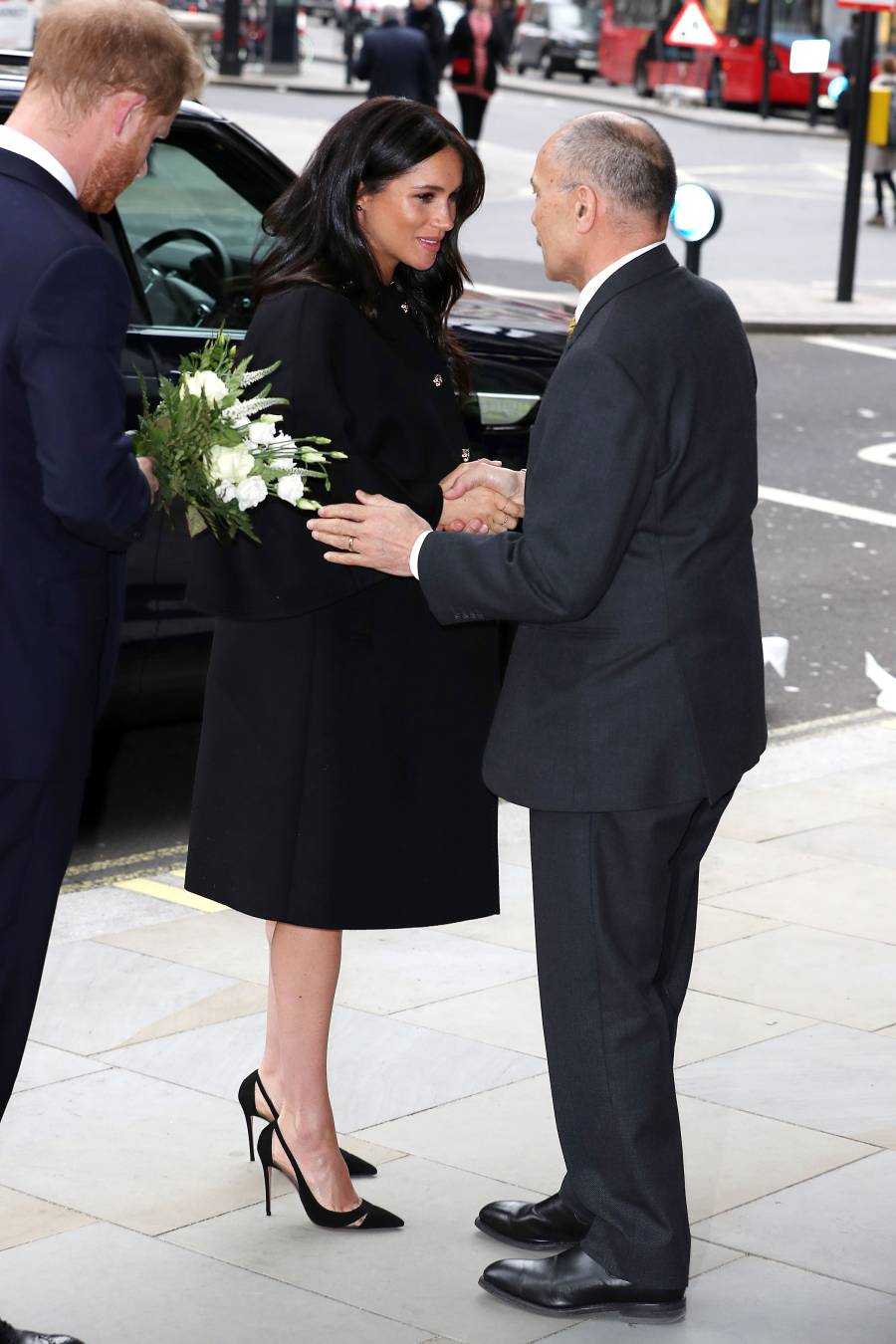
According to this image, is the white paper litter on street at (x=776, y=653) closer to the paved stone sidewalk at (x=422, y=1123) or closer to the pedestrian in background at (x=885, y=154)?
the paved stone sidewalk at (x=422, y=1123)

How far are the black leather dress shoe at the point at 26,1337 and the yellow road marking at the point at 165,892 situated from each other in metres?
2.30

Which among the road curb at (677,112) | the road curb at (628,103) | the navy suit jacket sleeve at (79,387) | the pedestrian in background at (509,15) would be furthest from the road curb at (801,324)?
the pedestrian in background at (509,15)

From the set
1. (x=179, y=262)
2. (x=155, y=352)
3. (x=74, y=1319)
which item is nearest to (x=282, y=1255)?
(x=74, y=1319)

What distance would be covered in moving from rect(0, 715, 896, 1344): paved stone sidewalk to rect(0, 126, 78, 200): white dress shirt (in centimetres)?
182

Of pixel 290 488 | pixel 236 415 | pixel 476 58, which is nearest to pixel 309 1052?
pixel 290 488

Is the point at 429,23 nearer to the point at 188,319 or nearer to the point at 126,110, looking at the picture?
the point at 188,319

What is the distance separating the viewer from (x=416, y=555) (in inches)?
141

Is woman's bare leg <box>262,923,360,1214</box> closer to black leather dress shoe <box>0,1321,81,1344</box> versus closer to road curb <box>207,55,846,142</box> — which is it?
black leather dress shoe <box>0,1321,81,1344</box>

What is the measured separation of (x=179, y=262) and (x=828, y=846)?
2.58 metres

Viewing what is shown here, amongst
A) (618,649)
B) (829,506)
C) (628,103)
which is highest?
(628,103)

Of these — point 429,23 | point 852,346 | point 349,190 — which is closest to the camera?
point 349,190

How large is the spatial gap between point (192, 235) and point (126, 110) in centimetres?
340

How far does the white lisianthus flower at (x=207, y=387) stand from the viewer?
136 inches

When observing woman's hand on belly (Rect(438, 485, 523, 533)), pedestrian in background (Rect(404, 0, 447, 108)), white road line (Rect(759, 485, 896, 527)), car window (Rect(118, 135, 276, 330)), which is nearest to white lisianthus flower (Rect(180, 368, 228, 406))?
woman's hand on belly (Rect(438, 485, 523, 533))
